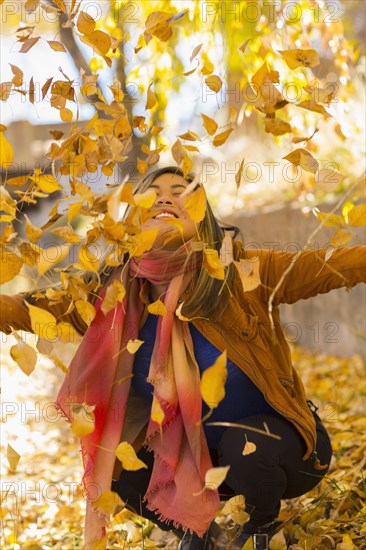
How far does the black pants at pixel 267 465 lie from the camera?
5.98 ft

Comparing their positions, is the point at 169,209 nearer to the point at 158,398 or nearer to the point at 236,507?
the point at 158,398

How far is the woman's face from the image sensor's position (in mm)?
1887

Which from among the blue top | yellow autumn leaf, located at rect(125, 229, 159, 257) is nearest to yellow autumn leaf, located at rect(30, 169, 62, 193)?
yellow autumn leaf, located at rect(125, 229, 159, 257)

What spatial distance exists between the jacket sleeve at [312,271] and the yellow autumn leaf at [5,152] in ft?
2.30

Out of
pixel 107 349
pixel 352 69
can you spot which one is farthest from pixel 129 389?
pixel 352 69

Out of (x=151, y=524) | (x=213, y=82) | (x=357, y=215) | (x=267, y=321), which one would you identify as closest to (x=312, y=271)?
(x=267, y=321)

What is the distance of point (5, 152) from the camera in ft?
4.57

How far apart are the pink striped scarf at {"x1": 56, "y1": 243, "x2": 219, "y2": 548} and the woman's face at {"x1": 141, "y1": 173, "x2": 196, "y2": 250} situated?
4 cm

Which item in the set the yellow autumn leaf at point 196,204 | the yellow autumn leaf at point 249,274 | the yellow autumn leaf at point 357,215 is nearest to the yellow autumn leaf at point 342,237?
the yellow autumn leaf at point 357,215

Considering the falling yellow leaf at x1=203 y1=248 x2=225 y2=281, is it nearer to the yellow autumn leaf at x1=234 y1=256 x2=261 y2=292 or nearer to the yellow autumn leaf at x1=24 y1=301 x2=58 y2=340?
the yellow autumn leaf at x1=234 y1=256 x2=261 y2=292

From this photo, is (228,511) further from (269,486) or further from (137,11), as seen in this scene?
(137,11)

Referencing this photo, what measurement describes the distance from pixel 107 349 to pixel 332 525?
2.78ft

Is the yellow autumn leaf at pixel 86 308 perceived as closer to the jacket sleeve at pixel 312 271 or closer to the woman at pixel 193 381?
the woman at pixel 193 381

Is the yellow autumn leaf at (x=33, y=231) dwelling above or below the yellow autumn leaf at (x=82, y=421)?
above
